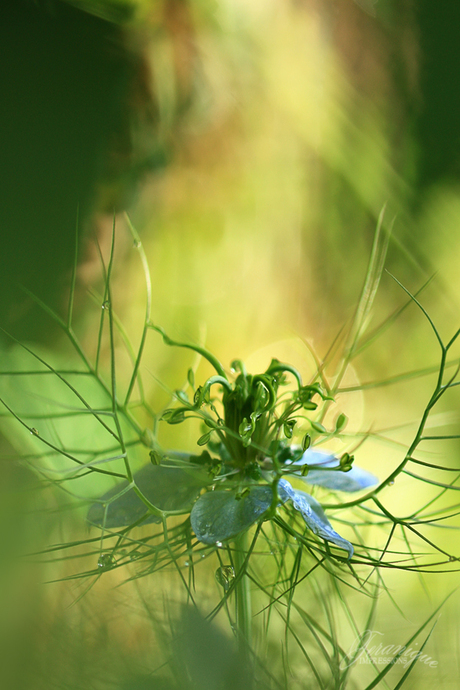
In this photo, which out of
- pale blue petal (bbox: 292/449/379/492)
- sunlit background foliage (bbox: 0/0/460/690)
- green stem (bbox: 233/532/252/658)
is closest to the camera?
green stem (bbox: 233/532/252/658)

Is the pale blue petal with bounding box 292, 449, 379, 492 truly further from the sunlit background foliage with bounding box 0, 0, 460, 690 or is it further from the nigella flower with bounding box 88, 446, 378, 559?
the sunlit background foliage with bounding box 0, 0, 460, 690

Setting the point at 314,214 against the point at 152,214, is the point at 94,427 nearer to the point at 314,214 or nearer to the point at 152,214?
the point at 152,214

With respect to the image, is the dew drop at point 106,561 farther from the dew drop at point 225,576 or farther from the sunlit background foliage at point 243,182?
the sunlit background foliage at point 243,182

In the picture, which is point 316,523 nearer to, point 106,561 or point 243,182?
point 106,561

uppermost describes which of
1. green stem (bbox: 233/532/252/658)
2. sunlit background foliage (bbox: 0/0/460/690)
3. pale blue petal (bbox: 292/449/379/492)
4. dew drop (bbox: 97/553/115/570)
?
sunlit background foliage (bbox: 0/0/460/690)

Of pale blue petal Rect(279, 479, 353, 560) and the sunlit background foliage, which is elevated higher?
the sunlit background foliage

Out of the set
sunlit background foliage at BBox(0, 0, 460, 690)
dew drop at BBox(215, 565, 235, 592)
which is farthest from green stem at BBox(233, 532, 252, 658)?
sunlit background foliage at BBox(0, 0, 460, 690)
